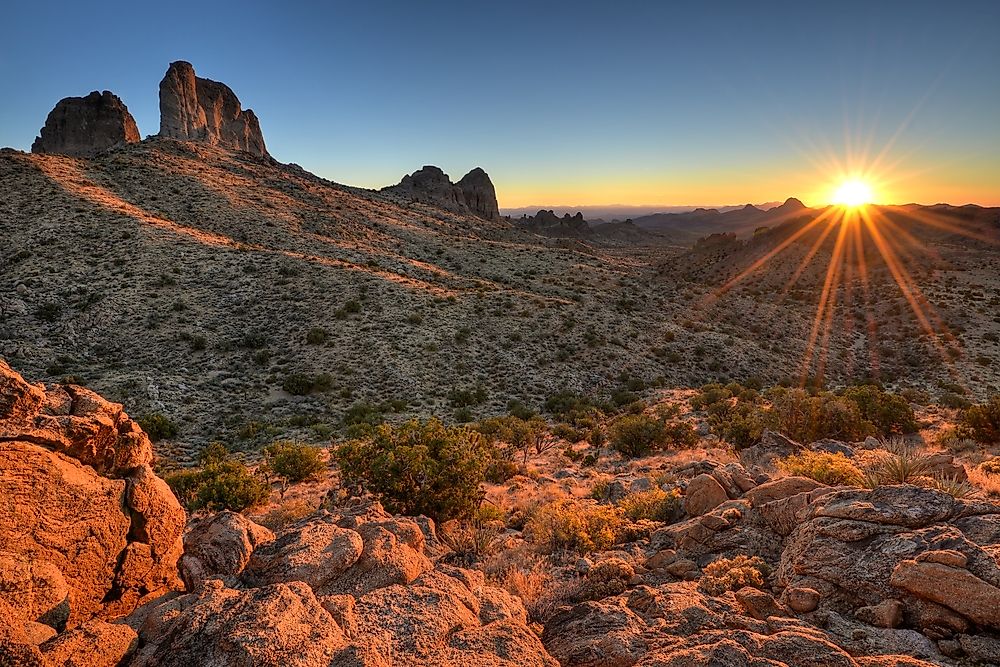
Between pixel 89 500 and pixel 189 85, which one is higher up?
pixel 189 85

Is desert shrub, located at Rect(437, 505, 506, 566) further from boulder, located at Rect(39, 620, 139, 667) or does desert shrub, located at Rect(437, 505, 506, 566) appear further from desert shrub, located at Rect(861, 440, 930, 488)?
desert shrub, located at Rect(861, 440, 930, 488)

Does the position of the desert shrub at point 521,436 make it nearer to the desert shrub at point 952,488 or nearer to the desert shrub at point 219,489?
the desert shrub at point 219,489

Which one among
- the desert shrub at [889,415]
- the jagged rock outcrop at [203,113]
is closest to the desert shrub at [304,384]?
the desert shrub at [889,415]

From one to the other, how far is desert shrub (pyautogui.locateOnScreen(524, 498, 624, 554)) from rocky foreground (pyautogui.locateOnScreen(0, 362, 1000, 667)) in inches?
47.5

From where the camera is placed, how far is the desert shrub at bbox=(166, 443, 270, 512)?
11629 millimetres

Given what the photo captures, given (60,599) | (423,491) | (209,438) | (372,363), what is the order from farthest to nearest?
(372,363) → (209,438) → (423,491) → (60,599)

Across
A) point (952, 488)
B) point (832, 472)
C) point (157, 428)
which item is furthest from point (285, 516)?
point (157, 428)

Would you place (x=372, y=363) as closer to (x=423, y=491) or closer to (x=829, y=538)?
(x=423, y=491)

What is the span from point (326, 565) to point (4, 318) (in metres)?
35.0

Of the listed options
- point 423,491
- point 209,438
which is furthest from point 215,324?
point 423,491

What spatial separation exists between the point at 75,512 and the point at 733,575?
841 cm

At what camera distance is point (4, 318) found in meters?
28.1

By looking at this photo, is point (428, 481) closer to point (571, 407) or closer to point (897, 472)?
point (897, 472)

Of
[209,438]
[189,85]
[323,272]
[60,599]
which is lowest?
[209,438]
